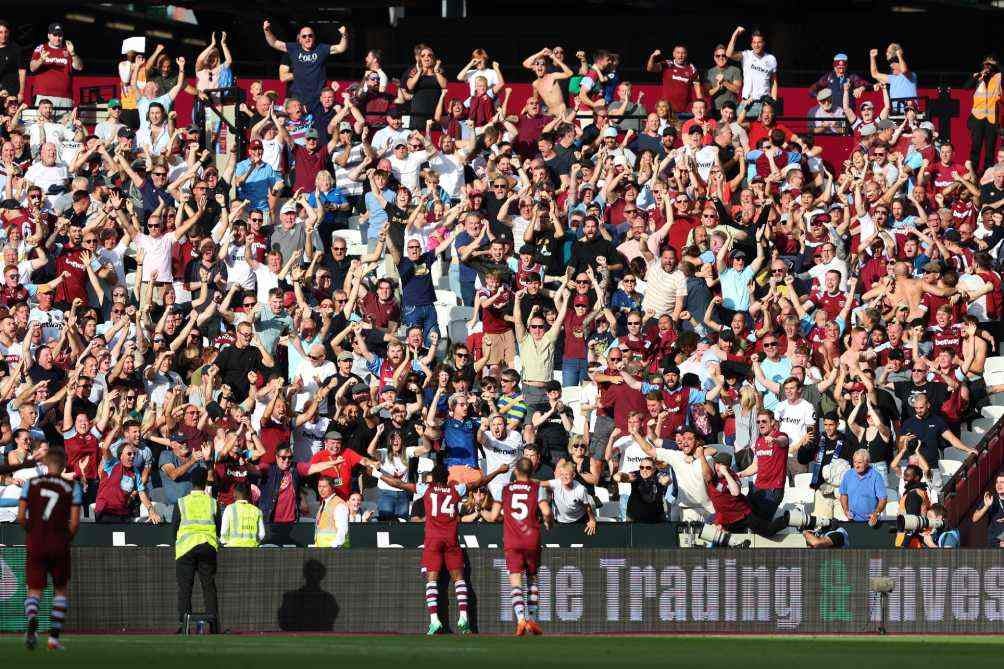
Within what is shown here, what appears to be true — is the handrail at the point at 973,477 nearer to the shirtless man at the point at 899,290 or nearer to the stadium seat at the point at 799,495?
the stadium seat at the point at 799,495

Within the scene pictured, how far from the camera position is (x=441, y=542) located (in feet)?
65.5

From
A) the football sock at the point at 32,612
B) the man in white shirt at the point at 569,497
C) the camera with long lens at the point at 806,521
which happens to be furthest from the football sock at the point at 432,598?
the football sock at the point at 32,612

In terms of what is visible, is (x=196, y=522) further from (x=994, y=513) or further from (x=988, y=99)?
(x=988, y=99)

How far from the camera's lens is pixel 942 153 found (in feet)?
92.8

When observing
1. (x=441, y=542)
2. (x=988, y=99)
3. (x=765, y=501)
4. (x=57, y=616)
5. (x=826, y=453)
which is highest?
(x=988, y=99)

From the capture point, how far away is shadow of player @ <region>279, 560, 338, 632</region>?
20.5m

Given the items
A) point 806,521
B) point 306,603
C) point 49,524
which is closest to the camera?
point 49,524

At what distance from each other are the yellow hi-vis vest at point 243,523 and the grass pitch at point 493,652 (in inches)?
58.1

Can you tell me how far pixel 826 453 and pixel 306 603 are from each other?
255 inches

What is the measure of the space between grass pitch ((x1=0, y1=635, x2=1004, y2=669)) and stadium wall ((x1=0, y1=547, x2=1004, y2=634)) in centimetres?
110

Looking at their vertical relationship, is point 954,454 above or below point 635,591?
above

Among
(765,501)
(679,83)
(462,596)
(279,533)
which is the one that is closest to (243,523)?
(279,533)

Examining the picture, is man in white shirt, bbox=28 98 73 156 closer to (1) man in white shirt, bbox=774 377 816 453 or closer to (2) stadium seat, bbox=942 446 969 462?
(1) man in white shirt, bbox=774 377 816 453

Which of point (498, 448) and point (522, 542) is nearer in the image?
point (522, 542)
